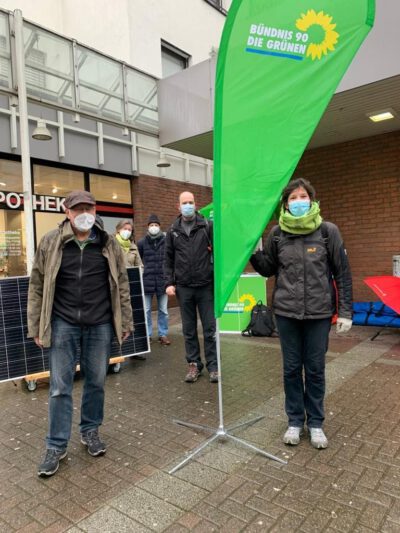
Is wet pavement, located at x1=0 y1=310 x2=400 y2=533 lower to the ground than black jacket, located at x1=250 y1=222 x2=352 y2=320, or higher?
lower

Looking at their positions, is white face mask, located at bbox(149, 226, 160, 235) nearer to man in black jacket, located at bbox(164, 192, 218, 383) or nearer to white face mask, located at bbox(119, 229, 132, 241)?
white face mask, located at bbox(119, 229, 132, 241)

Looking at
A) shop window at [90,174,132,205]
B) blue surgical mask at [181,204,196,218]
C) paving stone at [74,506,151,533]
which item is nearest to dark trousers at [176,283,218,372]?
blue surgical mask at [181,204,196,218]

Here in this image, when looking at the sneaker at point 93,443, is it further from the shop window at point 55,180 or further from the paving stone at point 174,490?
the shop window at point 55,180

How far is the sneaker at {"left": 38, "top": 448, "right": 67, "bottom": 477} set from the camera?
2.98 metres

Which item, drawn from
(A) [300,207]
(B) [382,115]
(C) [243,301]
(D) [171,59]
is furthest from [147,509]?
(D) [171,59]

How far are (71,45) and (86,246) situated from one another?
534 centimetres

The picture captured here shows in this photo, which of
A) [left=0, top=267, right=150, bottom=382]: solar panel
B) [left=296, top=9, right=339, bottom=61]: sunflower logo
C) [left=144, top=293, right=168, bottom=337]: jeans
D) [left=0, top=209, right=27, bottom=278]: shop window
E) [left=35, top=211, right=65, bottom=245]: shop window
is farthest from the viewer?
[left=35, top=211, right=65, bottom=245]: shop window

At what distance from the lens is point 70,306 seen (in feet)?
10.2

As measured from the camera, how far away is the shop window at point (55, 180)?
9.02 m

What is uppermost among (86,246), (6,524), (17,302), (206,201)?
(206,201)

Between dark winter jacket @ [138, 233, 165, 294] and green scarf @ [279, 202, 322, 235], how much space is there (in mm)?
3775

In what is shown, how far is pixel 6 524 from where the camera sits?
2477 mm

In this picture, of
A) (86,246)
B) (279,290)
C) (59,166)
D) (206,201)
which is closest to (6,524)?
(86,246)

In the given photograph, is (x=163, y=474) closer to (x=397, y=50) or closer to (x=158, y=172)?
(x=397, y=50)
